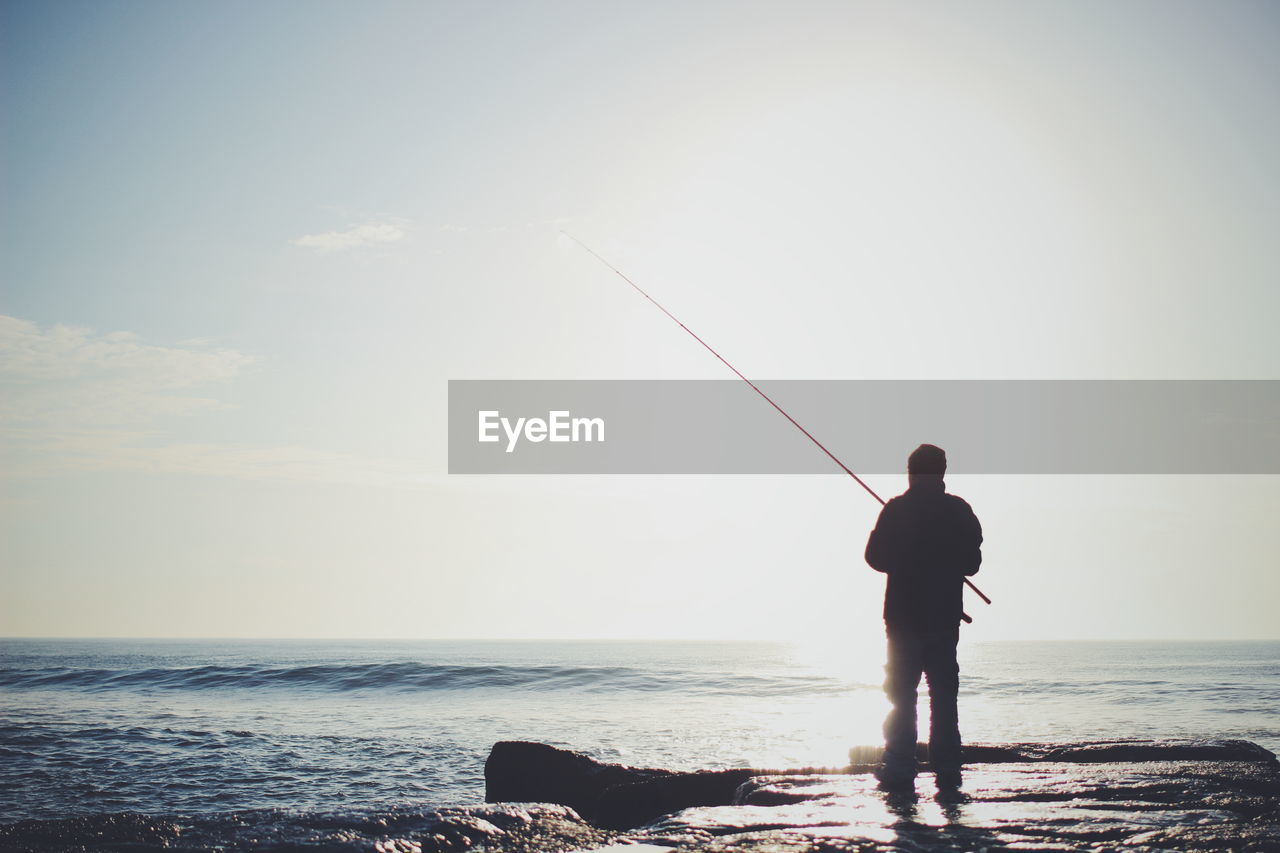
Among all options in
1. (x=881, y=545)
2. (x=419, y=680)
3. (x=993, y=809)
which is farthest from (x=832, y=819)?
(x=419, y=680)

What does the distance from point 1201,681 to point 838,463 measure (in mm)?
26162

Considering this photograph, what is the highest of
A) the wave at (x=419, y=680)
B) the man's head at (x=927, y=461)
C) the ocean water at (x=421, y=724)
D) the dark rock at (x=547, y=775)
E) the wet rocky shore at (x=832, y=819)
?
the man's head at (x=927, y=461)

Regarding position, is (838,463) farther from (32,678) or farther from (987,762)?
(32,678)

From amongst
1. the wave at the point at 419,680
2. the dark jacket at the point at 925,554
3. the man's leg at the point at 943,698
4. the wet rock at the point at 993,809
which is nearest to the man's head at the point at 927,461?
the dark jacket at the point at 925,554

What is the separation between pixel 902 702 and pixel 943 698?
267 mm

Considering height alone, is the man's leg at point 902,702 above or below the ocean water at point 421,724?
above

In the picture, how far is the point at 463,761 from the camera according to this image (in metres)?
9.74

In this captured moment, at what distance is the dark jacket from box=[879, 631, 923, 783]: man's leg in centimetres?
13

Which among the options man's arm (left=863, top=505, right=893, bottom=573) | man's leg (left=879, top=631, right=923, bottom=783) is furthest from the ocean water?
man's arm (left=863, top=505, right=893, bottom=573)

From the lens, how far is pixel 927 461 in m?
4.87

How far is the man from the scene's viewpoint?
463 cm

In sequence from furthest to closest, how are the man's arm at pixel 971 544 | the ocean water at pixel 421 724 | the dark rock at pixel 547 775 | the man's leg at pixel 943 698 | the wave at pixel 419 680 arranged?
1. the wave at pixel 419 680
2. the ocean water at pixel 421 724
3. the dark rock at pixel 547 775
4. the man's arm at pixel 971 544
5. the man's leg at pixel 943 698

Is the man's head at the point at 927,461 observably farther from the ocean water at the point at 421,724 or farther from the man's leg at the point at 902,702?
the ocean water at the point at 421,724

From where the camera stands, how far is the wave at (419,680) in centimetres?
2145
